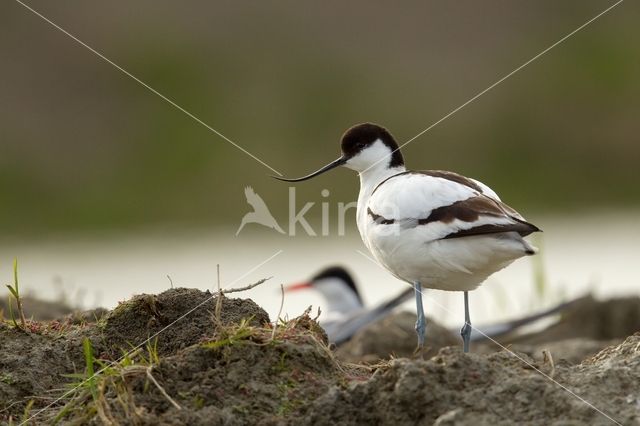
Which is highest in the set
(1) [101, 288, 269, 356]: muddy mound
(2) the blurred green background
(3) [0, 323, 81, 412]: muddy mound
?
(2) the blurred green background

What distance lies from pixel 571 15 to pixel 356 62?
13.9 ft

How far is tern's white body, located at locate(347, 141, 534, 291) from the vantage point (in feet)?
20.7

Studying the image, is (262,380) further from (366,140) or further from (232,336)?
(366,140)

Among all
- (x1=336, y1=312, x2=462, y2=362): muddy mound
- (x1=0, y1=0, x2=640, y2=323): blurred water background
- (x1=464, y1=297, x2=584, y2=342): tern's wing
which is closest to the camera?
(x1=336, y1=312, x2=462, y2=362): muddy mound

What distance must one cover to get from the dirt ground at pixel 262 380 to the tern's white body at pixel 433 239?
1156 millimetres

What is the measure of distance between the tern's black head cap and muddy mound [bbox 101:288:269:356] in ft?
7.95

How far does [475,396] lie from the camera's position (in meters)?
4.40

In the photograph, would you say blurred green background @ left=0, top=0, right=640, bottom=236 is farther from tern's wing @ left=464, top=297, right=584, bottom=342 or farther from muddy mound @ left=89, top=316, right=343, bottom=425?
muddy mound @ left=89, top=316, right=343, bottom=425

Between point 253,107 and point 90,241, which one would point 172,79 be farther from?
point 90,241

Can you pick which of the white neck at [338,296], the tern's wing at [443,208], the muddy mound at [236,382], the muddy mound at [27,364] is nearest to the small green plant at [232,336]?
the muddy mound at [236,382]

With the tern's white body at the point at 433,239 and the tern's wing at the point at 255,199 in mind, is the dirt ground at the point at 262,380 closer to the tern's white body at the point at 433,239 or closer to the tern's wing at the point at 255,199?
the tern's white body at the point at 433,239

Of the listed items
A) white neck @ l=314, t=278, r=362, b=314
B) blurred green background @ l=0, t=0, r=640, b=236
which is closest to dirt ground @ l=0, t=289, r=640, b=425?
white neck @ l=314, t=278, r=362, b=314

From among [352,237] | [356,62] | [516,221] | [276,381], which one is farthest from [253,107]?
[276,381]

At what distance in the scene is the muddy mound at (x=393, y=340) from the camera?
9289 millimetres
